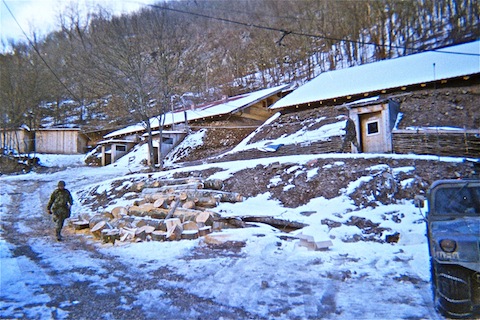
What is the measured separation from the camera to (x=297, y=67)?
133ft

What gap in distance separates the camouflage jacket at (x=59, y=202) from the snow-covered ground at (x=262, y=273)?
30.4 inches

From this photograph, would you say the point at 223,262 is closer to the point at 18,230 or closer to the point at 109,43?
the point at 18,230

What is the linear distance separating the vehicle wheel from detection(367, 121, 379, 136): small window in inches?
532

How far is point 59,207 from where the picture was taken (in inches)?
320

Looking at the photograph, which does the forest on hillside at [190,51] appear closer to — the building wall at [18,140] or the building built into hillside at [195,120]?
the building wall at [18,140]

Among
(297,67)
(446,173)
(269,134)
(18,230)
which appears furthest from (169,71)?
(297,67)

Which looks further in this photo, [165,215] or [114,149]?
[114,149]

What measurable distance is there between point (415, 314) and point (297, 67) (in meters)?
40.1

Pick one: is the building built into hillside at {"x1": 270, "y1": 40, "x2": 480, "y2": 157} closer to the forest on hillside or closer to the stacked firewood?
the forest on hillside

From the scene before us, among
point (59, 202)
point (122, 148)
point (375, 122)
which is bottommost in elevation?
point (59, 202)

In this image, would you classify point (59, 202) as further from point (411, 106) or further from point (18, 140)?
point (18, 140)

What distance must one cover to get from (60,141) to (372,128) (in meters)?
31.0

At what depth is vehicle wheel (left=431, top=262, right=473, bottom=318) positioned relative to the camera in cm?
345

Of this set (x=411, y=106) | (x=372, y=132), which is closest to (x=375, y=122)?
(x=372, y=132)
